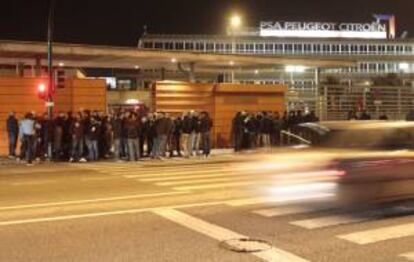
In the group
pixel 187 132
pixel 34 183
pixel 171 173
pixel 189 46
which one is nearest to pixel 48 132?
pixel 187 132

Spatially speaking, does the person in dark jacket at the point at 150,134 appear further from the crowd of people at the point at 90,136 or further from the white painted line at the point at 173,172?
the white painted line at the point at 173,172

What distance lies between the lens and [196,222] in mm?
10641

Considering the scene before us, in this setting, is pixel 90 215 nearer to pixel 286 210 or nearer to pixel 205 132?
pixel 286 210

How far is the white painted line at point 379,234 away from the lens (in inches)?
366

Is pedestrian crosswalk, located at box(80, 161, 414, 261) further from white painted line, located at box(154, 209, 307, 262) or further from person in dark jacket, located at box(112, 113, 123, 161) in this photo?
person in dark jacket, located at box(112, 113, 123, 161)

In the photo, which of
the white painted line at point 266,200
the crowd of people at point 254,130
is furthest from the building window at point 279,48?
the white painted line at point 266,200

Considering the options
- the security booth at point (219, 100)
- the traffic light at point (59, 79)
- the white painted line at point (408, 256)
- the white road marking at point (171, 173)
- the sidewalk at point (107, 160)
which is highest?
the traffic light at point (59, 79)

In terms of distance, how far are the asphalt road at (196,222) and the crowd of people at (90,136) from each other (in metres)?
7.75

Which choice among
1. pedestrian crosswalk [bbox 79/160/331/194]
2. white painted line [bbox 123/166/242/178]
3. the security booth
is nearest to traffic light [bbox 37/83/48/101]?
pedestrian crosswalk [bbox 79/160/331/194]

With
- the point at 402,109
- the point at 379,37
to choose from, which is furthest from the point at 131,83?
the point at 379,37

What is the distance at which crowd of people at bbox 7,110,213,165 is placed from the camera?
24141 millimetres

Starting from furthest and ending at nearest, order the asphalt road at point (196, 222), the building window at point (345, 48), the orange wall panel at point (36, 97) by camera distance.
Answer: the building window at point (345, 48) < the orange wall panel at point (36, 97) < the asphalt road at point (196, 222)

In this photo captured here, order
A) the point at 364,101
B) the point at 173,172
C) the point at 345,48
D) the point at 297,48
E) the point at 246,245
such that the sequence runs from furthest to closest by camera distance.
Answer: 1. the point at 345,48
2. the point at 297,48
3. the point at 364,101
4. the point at 173,172
5. the point at 246,245

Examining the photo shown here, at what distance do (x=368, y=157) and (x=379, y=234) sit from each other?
67.1 inches
